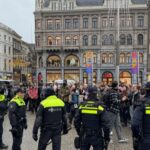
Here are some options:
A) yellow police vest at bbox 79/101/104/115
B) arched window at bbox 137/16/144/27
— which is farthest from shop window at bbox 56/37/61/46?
yellow police vest at bbox 79/101/104/115

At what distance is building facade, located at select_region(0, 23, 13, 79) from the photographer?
281ft

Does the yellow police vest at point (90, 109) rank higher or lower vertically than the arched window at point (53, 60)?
lower

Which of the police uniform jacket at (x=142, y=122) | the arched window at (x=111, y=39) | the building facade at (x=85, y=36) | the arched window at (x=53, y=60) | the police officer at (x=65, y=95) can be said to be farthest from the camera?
the arched window at (x=53, y=60)

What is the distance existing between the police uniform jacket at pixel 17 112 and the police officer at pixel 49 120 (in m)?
1.41

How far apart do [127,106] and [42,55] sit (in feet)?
197

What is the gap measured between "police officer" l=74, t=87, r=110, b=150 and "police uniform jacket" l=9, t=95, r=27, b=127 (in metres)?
2.33

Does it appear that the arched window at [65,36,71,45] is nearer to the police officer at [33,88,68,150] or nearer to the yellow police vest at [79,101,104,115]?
the police officer at [33,88,68,150]

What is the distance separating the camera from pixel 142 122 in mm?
7629

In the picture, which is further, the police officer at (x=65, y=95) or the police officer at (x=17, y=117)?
the police officer at (x=65, y=95)

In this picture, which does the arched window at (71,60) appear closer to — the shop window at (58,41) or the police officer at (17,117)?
the shop window at (58,41)

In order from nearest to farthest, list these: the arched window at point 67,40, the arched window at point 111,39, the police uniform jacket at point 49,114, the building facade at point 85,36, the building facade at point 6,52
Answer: the police uniform jacket at point 49,114
the building facade at point 85,36
the arched window at point 111,39
the arched window at point 67,40
the building facade at point 6,52

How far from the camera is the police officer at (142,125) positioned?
298 inches

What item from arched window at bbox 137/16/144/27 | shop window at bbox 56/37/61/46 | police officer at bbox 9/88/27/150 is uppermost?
arched window at bbox 137/16/144/27

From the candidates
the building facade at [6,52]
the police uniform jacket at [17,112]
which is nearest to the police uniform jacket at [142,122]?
the police uniform jacket at [17,112]
